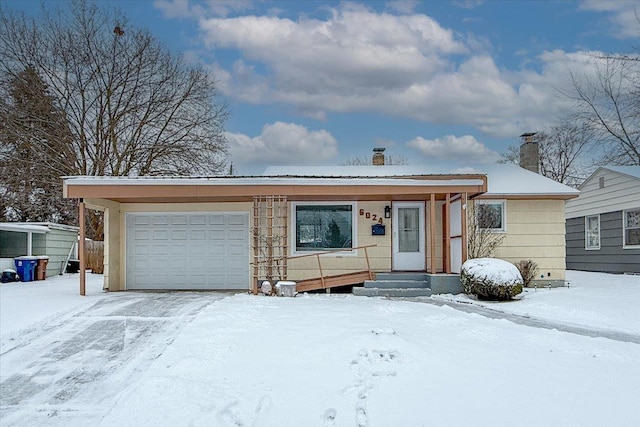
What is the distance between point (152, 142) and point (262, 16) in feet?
35.4

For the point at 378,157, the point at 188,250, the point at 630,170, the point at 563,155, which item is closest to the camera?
the point at 188,250

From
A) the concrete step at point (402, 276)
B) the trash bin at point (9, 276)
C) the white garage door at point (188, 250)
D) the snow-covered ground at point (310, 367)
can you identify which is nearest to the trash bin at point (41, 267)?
the trash bin at point (9, 276)

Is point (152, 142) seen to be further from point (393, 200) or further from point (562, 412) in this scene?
point (562, 412)

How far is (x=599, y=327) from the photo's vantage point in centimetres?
792

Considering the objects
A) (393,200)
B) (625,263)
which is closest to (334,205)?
(393,200)

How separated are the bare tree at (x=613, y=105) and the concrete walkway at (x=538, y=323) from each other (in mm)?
16711

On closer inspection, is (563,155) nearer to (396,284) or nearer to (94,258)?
(396,284)

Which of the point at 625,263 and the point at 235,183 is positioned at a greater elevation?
the point at 235,183

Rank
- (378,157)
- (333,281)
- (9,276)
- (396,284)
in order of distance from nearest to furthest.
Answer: (396,284) → (333,281) → (9,276) → (378,157)

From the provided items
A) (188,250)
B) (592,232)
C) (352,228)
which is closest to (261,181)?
(352,228)

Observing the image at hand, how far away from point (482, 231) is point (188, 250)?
25.0 ft

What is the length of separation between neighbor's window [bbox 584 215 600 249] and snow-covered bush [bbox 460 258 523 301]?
898 cm

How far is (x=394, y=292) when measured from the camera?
11.5 meters

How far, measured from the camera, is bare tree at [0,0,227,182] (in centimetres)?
2134
